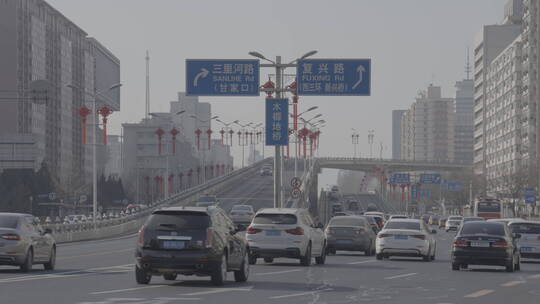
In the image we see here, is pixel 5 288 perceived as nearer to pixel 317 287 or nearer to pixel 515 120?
pixel 317 287

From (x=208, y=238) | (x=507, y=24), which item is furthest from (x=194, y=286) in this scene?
(x=507, y=24)

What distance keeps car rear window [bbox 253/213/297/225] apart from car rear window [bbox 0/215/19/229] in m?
7.10

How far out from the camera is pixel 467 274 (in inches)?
1089

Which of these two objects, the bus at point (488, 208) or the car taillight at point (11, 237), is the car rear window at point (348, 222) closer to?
the car taillight at point (11, 237)

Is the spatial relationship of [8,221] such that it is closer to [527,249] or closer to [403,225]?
[403,225]

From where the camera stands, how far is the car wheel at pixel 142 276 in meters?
21.2

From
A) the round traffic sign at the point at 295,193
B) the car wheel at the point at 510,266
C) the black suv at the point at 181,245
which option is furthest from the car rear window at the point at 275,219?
the round traffic sign at the point at 295,193

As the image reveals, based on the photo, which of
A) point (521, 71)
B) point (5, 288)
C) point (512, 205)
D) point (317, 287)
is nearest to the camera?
point (5, 288)

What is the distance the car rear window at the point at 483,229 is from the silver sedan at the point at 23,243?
35.3 ft

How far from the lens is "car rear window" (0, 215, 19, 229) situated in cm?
2592

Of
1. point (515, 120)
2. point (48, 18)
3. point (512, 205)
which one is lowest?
point (512, 205)

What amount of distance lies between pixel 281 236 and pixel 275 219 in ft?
2.10

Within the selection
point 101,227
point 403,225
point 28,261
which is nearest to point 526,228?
point 403,225

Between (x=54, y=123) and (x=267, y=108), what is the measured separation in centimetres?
14059
